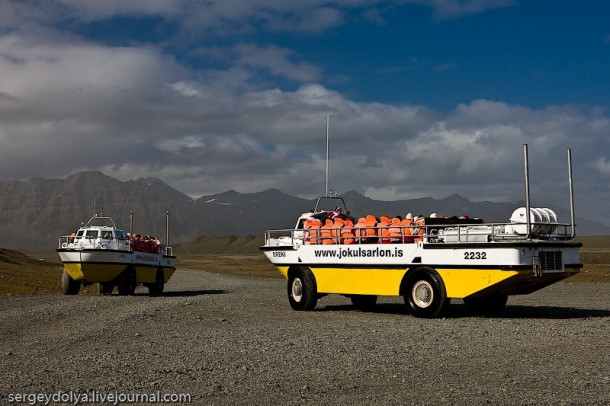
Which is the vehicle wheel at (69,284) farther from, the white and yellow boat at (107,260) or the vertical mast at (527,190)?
the vertical mast at (527,190)

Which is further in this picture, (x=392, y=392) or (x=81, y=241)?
(x=81, y=241)

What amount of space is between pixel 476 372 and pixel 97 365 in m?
4.61

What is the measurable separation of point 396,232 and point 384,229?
47 cm

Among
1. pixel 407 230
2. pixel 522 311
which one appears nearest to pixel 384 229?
pixel 407 230

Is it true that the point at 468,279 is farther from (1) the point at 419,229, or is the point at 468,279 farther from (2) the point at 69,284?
(2) the point at 69,284

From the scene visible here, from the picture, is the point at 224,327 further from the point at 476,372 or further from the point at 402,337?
the point at 476,372

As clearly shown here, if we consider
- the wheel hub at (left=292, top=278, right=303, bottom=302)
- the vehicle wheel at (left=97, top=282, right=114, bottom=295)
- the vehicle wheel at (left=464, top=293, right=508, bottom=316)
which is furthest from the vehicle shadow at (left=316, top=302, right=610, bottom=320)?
the vehicle wheel at (left=97, top=282, right=114, bottom=295)

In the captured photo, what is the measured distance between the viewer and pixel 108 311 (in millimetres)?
17406

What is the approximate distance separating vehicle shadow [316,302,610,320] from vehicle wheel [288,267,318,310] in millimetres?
741

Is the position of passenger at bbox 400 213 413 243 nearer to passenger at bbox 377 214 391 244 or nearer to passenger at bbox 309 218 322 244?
passenger at bbox 377 214 391 244

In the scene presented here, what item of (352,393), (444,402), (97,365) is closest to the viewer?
(444,402)

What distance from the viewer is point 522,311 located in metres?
16.9

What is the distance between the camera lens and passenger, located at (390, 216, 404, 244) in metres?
15.8

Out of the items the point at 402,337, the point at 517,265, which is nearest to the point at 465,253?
the point at 517,265
